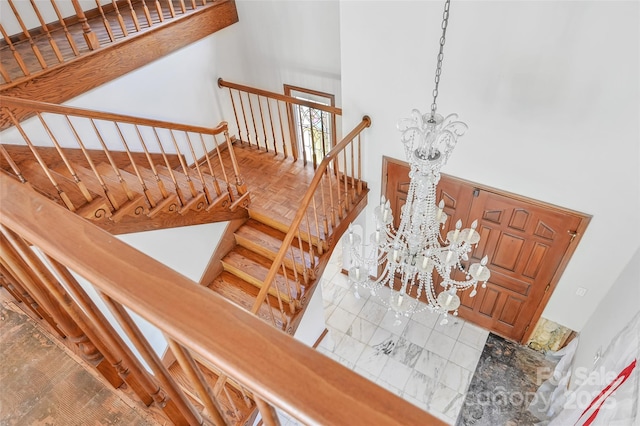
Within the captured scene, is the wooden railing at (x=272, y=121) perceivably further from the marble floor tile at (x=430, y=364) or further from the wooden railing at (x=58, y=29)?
the marble floor tile at (x=430, y=364)

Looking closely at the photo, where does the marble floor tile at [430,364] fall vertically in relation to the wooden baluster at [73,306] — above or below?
below

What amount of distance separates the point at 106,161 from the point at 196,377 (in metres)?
3.58

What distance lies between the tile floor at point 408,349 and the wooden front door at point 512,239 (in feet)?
1.86

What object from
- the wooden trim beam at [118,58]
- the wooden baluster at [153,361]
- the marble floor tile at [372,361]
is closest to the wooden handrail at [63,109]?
the wooden trim beam at [118,58]

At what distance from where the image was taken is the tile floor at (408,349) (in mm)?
4152

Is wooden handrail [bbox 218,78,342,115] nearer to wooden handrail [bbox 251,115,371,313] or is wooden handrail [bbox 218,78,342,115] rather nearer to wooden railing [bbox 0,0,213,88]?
wooden handrail [bbox 251,115,371,313]

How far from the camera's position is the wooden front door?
3395mm

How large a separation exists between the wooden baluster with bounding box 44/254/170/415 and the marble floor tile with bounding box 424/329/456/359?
397 cm

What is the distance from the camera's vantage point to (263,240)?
156 inches

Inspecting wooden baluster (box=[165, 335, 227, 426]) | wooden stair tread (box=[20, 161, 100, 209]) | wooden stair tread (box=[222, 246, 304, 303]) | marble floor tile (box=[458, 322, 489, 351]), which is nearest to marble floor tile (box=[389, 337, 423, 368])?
marble floor tile (box=[458, 322, 489, 351])

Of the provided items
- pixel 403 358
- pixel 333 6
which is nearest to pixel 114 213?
pixel 333 6

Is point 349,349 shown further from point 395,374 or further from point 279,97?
point 279,97

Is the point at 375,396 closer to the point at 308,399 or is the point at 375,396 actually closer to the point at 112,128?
the point at 308,399

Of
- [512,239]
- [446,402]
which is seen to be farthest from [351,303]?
[512,239]
